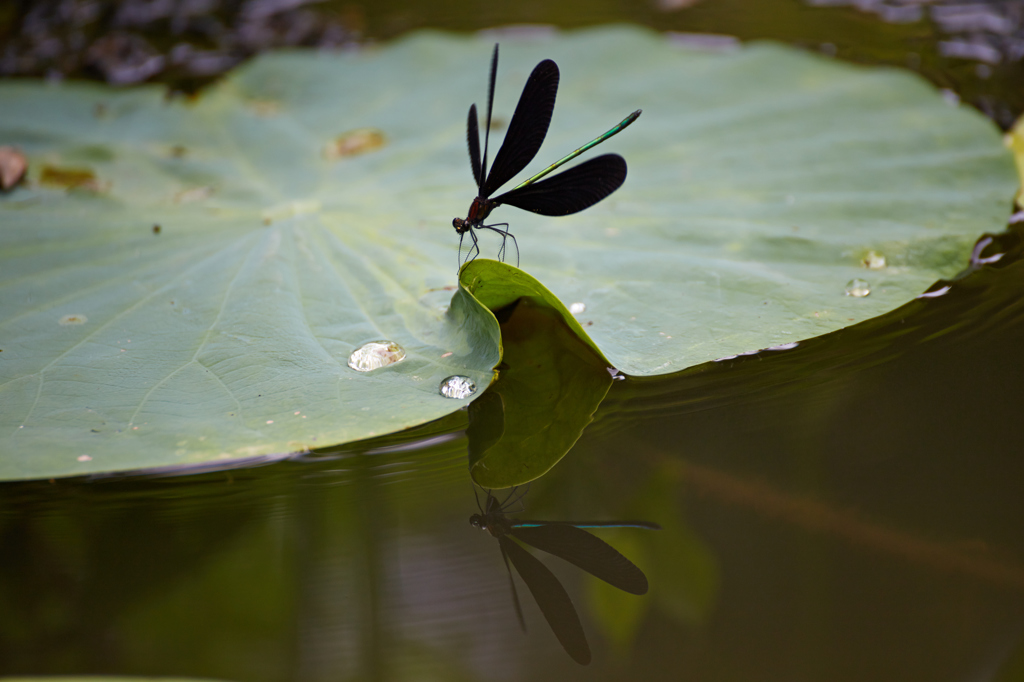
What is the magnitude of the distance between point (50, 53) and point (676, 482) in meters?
3.17

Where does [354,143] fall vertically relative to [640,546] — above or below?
above

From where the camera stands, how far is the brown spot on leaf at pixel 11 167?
192 cm

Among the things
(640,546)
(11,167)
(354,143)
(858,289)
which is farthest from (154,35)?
(640,546)

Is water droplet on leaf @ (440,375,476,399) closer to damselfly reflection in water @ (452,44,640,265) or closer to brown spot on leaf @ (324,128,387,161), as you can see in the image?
damselfly reflection in water @ (452,44,640,265)

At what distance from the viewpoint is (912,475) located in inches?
39.2

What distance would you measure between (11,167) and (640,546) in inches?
82.0

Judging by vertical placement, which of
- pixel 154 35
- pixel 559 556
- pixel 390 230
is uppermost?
pixel 154 35

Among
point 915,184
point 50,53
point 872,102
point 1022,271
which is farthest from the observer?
point 50,53

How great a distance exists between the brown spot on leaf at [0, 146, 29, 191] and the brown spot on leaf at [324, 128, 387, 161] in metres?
0.86

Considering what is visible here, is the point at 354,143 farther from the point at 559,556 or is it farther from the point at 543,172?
the point at 559,556

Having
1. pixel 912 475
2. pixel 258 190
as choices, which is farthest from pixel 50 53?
pixel 912 475

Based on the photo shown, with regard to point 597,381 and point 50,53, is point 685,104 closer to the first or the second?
point 597,381

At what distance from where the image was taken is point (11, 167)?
6.42 ft

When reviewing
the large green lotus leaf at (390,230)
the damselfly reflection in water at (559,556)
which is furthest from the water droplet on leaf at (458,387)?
the damselfly reflection in water at (559,556)
